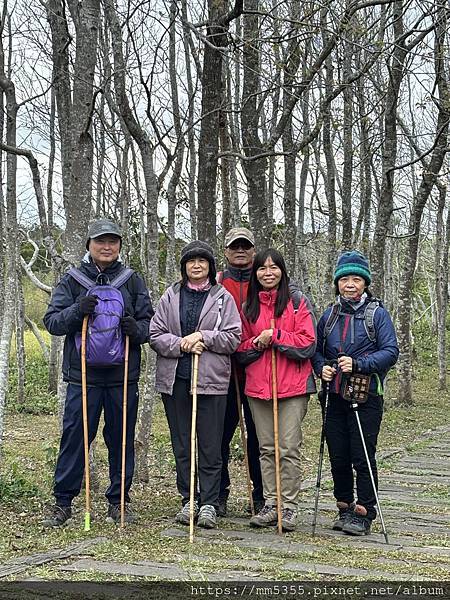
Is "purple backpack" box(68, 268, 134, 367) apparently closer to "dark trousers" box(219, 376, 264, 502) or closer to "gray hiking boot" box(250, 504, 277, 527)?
"dark trousers" box(219, 376, 264, 502)

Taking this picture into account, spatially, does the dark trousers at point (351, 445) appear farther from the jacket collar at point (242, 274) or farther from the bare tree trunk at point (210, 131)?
the bare tree trunk at point (210, 131)

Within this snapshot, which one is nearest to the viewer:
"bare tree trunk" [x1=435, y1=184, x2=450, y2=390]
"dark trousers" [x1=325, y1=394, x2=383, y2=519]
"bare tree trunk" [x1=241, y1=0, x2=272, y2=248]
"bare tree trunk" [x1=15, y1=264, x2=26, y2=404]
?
"dark trousers" [x1=325, y1=394, x2=383, y2=519]

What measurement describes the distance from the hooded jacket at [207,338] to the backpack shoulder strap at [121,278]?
0.32 metres

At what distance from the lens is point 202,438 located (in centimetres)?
645

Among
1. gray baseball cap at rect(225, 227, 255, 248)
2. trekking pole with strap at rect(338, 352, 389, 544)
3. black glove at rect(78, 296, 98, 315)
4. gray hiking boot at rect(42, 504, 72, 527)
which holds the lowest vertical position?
gray hiking boot at rect(42, 504, 72, 527)

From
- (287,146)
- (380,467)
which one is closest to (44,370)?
(287,146)

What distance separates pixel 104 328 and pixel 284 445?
1.60 meters

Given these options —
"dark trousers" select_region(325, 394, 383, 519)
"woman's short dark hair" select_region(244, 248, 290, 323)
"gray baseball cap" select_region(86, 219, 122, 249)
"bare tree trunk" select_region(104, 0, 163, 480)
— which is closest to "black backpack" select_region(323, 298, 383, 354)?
"woman's short dark hair" select_region(244, 248, 290, 323)

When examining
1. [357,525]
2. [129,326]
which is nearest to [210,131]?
[129,326]

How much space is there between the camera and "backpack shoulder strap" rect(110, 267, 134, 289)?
6400mm

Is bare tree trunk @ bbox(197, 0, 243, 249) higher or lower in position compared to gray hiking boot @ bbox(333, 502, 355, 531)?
higher

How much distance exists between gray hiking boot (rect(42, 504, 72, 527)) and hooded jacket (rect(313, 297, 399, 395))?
2.11m

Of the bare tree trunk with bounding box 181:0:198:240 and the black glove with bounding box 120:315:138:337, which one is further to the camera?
the bare tree trunk with bounding box 181:0:198:240

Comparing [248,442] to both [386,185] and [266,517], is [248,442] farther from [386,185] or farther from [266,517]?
[386,185]
